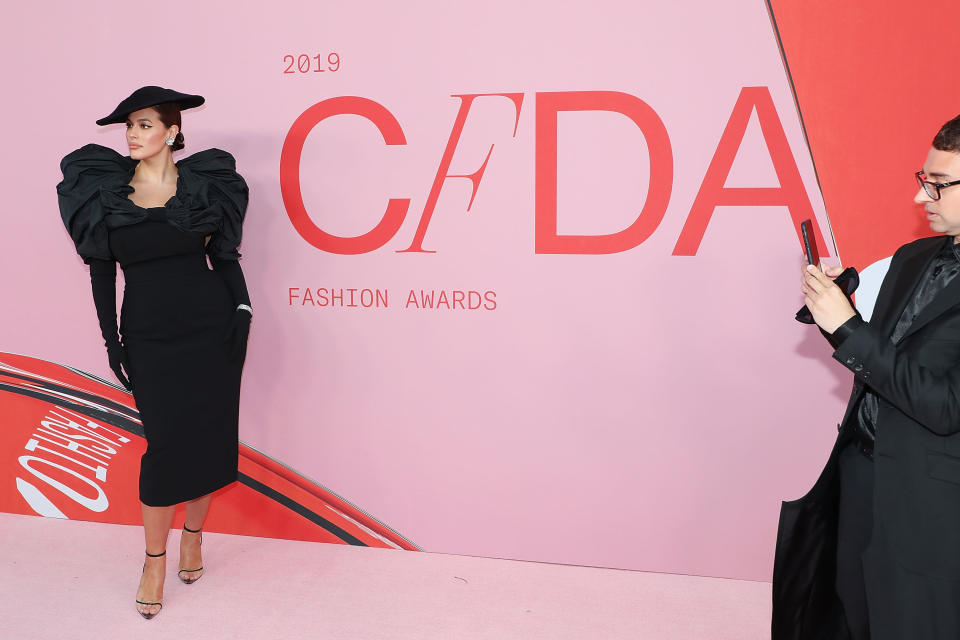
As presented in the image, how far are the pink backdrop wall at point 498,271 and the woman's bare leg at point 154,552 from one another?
1.96ft

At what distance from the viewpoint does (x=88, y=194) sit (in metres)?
2.62

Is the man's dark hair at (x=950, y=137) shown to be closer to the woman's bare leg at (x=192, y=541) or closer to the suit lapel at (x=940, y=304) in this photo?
the suit lapel at (x=940, y=304)

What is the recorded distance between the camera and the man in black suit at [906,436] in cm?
154

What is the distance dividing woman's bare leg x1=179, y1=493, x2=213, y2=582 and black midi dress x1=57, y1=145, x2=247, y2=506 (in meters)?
0.16

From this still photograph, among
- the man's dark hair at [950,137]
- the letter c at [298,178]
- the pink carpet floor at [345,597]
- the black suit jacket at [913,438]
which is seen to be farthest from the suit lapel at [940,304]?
the letter c at [298,178]

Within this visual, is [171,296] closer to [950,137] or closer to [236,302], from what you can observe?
[236,302]

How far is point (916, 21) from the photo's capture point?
2660 millimetres

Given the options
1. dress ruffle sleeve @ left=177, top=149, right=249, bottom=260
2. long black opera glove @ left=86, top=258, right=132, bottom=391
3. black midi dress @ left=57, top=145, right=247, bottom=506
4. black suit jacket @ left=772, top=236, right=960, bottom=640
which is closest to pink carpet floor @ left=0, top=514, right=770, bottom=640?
black midi dress @ left=57, top=145, right=247, bottom=506

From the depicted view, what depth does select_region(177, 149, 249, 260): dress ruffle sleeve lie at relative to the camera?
9.05ft

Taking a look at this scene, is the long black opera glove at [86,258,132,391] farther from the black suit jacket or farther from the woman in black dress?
the black suit jacket

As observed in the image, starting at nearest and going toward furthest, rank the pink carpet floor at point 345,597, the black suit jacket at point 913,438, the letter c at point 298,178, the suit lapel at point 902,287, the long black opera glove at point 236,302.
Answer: the black suit jacket at point 913,438 < the suit lapel at point 902,287 < the pink carpet floor at point 345,597 < the long black opera glove at point 236,302 < the letter c at point 298,178

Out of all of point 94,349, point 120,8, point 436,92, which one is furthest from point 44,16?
point 436,92

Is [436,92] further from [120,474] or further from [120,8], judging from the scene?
[120,474]

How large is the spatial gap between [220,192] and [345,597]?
5.05 feet
